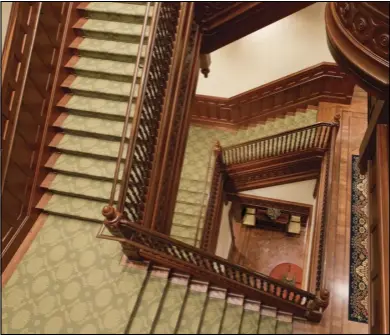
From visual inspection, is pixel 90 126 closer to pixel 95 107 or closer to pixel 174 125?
pixel 95 107

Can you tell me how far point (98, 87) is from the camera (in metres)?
4.48

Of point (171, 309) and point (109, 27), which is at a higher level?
point (109, 27)

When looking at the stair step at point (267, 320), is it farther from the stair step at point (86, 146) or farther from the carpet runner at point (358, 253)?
the stair step at point (86, 146)

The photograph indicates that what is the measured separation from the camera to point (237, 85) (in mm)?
8016

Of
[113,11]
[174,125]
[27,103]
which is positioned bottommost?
[27,103]

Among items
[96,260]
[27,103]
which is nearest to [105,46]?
[27,103]

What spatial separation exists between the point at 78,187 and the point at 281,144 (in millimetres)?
3792

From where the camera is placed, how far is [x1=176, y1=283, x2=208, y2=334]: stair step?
11.4ft

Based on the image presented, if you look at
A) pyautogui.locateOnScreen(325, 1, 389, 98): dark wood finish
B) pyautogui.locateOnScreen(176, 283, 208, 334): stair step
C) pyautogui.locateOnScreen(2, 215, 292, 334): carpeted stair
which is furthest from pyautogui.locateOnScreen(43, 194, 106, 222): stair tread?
pyautogui.locateOnScreen(325, 1, 389, 98): dark wood finish

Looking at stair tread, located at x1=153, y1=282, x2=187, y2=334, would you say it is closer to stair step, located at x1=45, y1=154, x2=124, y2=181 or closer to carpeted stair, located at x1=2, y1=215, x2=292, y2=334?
carpeted stair, located at x1=2, y1=215, x2=292, y2=334

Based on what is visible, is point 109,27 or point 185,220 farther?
point 185,220

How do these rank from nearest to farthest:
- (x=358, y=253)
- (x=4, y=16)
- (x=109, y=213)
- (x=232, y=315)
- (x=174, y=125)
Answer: (x=109, y=213)
(x=4, y=16)
(x=232, y=315)
(x=174, y=125)
(x=358, y=253)

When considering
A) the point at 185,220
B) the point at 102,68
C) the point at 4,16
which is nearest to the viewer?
the point at 4,16

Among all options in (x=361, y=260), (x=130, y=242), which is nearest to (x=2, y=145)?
(x=130, y=242)
